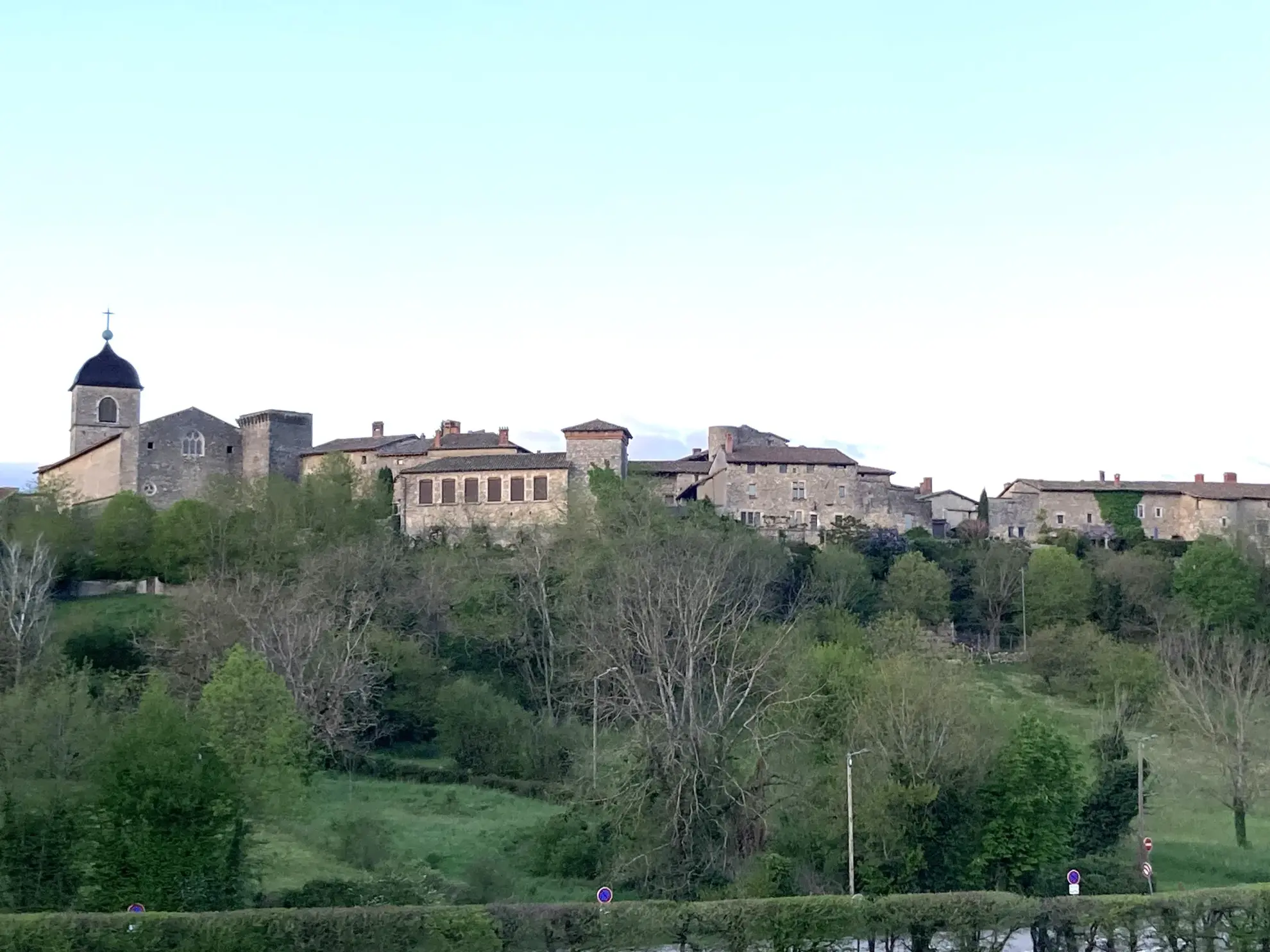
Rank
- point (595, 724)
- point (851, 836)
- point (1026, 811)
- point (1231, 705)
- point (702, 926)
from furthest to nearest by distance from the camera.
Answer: point (1231, 705), point (595, 724), point (1026, 811), point (851, 836), point (702, 926)

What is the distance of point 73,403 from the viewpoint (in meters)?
79.6

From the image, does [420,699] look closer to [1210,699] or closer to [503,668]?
[503,668]

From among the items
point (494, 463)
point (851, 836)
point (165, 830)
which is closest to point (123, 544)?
point (494, 463)

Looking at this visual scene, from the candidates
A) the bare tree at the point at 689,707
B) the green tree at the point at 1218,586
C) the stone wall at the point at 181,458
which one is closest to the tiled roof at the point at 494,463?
the stone wall at the point at 181,458

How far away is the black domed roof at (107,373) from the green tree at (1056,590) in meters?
45.4

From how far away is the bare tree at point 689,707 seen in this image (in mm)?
35469

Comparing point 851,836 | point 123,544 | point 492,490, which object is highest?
point 492,490

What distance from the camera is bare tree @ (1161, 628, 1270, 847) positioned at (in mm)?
44531

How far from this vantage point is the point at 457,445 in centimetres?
7775

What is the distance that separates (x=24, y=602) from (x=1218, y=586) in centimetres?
4926

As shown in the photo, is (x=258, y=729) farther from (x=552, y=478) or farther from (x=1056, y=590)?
(x=1056, y=590)

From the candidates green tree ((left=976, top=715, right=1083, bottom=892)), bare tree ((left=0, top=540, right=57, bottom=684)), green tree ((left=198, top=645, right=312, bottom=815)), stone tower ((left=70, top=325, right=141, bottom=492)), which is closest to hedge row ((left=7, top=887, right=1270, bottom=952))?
green tree ((left=976, top=715, right=1083, bottom=892))

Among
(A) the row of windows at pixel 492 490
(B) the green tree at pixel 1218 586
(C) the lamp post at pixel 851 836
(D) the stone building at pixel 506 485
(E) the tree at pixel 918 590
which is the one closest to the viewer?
(C) the lamp post at pixel 851 836

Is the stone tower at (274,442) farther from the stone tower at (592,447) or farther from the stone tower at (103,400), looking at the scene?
the stone tower at (592,447)
